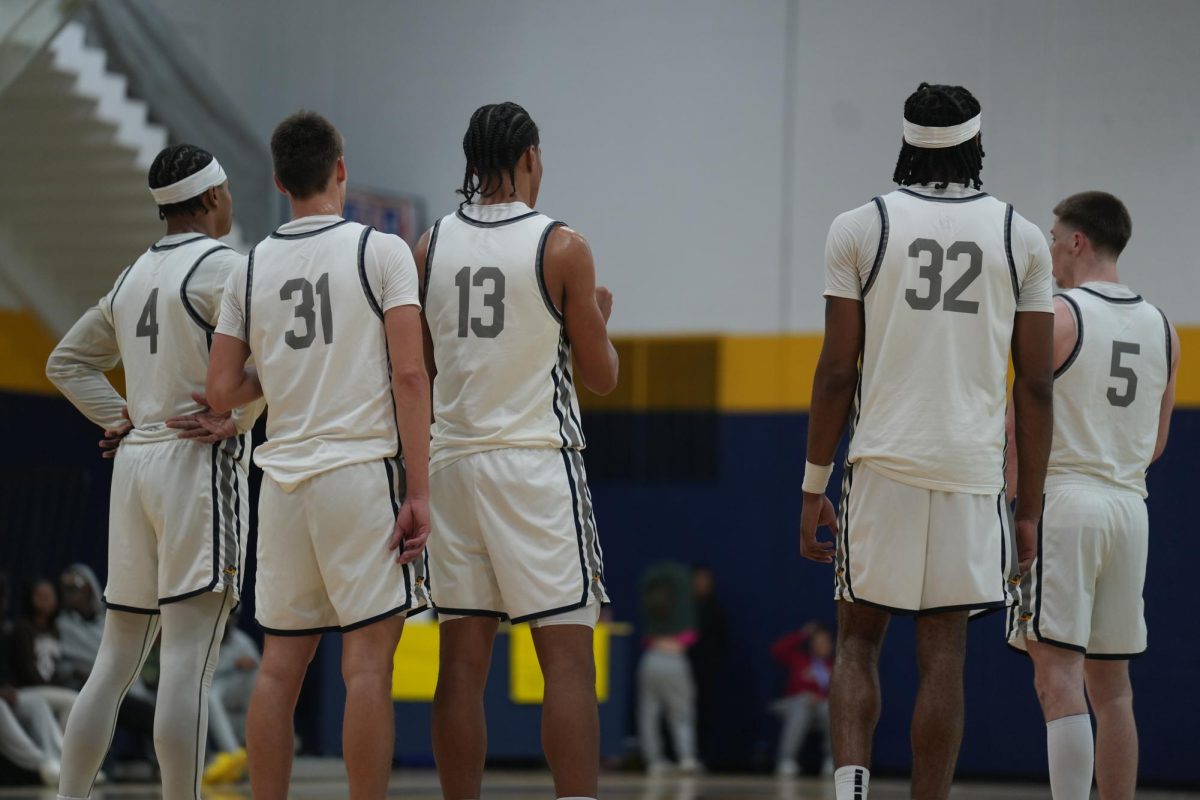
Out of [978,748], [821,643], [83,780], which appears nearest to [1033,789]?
[978,748]

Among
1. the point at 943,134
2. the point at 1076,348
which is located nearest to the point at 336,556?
the point at 943,134

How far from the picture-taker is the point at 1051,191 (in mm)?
13188

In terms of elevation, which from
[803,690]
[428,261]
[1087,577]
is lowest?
[803,690]

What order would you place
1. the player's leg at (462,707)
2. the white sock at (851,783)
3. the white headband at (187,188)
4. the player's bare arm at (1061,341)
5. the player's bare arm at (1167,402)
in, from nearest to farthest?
the white sock at (851,783)
the player's leg at (462,707)
the white headband at (187,188)
the player's bare arm at (1061,341)
the player's bare arm at (1167,402)

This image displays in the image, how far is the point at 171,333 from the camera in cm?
487

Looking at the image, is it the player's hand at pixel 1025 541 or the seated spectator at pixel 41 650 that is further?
the seated spectator at pixel 41 650

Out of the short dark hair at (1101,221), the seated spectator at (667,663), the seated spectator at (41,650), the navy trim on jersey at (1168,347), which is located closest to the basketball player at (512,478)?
the short dark hair at (1101,221)

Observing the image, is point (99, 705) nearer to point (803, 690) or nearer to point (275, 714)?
point (275, 714)

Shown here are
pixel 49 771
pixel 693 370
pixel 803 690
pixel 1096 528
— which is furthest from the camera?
pixel 693 370

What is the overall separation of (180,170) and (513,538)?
1615 mm

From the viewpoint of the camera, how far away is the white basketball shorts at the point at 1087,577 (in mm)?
5055

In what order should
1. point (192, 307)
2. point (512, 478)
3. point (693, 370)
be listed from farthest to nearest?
point (693, 370) → point (192, 307) → point (512, 478)

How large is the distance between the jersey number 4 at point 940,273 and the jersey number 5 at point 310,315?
1527mm

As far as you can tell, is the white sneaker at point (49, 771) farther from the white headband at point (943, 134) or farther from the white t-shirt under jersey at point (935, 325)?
the white headband at point (943, 134)
